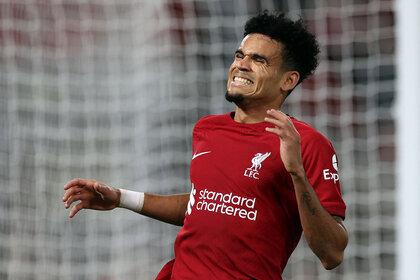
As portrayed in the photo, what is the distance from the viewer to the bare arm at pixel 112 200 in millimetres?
2496

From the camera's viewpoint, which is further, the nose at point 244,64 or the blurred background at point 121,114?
the blurred background at point 121,114

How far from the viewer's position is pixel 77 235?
17.0 ft

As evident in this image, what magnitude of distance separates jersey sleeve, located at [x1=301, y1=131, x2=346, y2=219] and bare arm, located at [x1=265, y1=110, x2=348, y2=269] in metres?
0.05

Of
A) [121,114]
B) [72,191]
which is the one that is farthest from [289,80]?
[121,114]

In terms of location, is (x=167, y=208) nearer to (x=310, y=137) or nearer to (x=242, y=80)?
(x=242, y=80)

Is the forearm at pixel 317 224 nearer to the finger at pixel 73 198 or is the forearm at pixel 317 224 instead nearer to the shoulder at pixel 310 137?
the shoulder at pixel 310 137

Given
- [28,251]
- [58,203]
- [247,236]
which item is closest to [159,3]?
[58,203]

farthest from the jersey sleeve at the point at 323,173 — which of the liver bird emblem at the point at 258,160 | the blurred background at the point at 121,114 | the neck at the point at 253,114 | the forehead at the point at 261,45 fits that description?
the blurred background at the point at 121,114

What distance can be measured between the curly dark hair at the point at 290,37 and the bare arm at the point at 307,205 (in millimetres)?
513

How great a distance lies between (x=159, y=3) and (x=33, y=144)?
1291 millimetres

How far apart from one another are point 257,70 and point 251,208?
1.57ft

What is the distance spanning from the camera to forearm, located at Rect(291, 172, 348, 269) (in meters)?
2.05

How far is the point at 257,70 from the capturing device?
7.97 ft

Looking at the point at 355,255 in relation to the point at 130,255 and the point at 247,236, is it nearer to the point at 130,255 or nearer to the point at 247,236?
the point at 130,255
